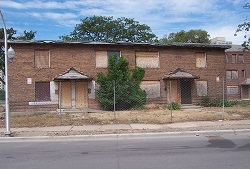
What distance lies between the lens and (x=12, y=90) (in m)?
20.9

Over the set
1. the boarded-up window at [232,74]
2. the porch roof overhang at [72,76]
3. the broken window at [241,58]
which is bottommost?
the porch roof overhang at [72,76]

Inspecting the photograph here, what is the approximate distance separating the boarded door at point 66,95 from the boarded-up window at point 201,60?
12097 mm

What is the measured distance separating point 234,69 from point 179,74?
30306 millimetres

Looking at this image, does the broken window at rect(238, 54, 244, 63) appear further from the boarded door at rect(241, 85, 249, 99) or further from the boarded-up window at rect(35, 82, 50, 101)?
the boarded-up window at rect(35, 82, 50, 101)

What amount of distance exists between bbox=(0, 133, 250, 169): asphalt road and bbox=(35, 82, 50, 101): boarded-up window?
1212 centimetres

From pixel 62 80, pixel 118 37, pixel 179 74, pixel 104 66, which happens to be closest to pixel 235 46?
pixel 118 37

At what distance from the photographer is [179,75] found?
22547mm

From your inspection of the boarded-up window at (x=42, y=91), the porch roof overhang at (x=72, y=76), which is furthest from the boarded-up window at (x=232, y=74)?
the boarded-up window at (x=42, y=91)

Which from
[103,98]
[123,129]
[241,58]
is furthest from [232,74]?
[123,129]

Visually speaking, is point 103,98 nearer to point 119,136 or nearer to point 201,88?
point 201,88

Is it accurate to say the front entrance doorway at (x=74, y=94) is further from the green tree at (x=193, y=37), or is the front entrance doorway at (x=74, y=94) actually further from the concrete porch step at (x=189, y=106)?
the green tree at (x=193, y=37)

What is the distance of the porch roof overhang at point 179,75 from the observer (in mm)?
22350

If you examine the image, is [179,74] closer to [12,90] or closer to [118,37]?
[12,90]

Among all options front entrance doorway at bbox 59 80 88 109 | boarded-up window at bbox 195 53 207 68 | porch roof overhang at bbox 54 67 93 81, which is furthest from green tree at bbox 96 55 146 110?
boarded-up window at bbox 195 53 207 68
